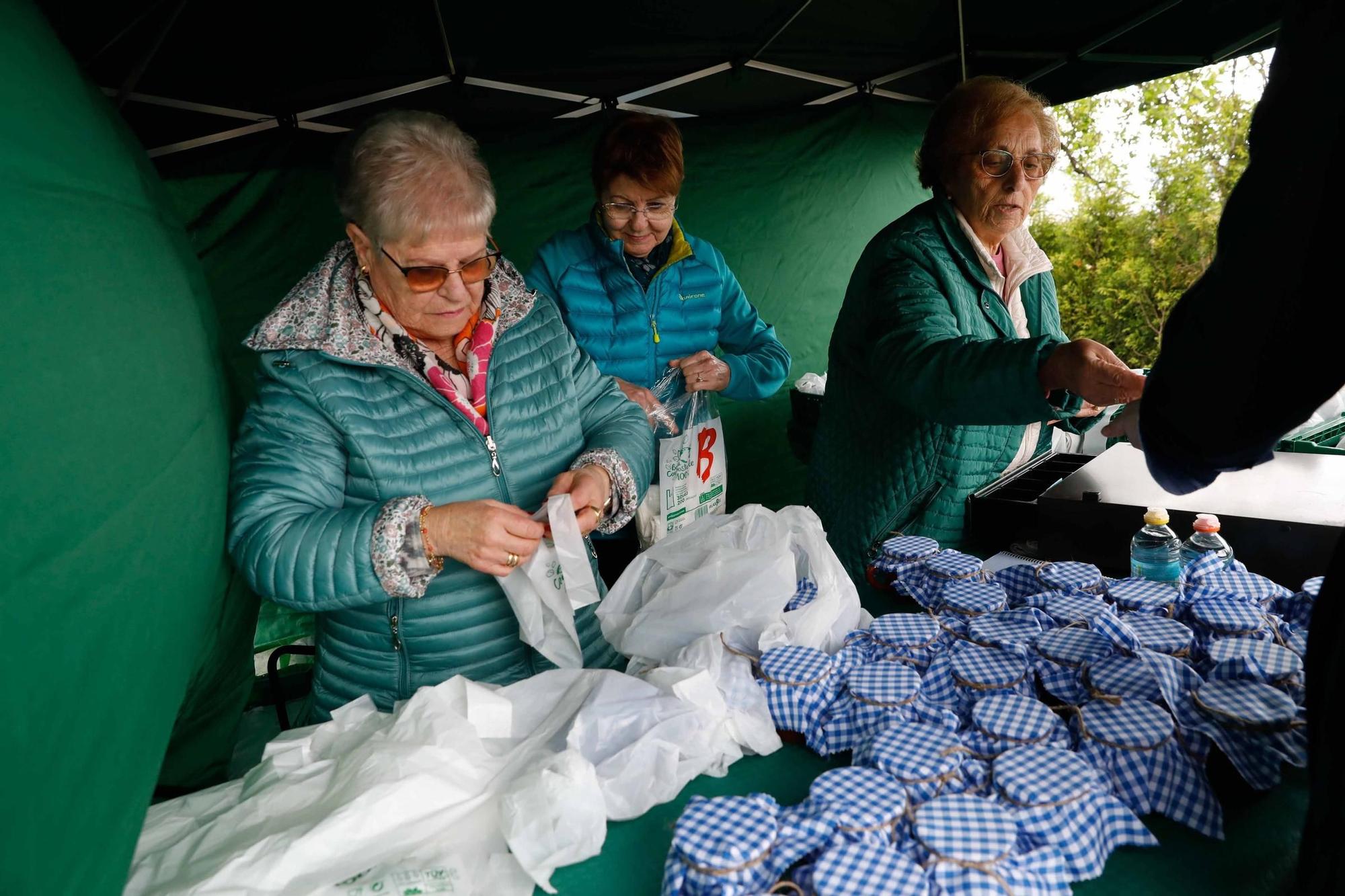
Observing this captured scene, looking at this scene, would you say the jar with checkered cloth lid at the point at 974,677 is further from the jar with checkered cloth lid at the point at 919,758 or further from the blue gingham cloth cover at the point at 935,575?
the blue gingham cloth cover at the point at 935,575

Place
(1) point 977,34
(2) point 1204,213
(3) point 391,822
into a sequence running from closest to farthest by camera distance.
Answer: (3) point 391,822
(1) point 977,34
(2) point 1204,213

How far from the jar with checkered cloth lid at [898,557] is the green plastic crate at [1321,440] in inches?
46.2

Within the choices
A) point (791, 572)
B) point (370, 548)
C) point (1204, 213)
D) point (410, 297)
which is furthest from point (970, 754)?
point (1204, 213)

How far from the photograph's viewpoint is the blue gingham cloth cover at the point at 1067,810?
3.48 feet

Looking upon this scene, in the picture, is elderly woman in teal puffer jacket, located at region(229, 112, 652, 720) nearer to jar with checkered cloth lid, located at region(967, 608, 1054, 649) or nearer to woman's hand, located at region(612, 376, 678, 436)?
jar with checkered cloth lid, located at region(967, 608, 1054, 649)

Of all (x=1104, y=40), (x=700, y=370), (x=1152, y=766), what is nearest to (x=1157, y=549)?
(x=1152, y=766)

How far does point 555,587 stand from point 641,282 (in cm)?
159

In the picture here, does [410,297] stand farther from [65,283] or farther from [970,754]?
[970,754]

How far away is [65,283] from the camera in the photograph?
105 cm

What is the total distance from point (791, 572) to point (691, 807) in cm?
60

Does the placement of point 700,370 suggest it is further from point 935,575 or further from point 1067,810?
point 1067,810

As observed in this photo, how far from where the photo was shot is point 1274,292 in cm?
84

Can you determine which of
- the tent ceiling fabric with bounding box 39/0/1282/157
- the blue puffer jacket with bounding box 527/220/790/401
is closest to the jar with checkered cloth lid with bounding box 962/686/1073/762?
the blue puffer jacket with bounding box 527/220/790/401

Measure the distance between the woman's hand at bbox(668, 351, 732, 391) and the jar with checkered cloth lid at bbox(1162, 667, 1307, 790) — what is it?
6.58ft
